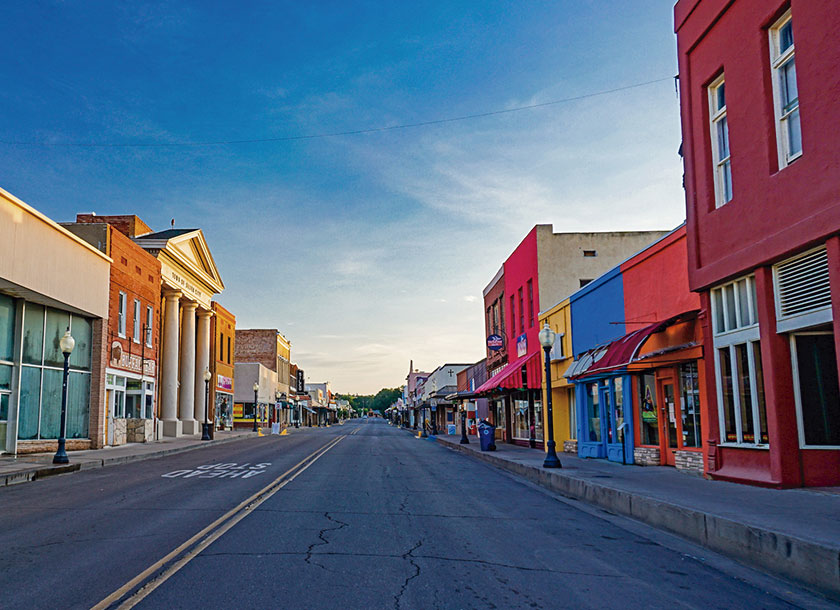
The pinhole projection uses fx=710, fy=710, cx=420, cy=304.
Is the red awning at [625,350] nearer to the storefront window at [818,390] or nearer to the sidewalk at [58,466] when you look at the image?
the storefront window at [818,390]

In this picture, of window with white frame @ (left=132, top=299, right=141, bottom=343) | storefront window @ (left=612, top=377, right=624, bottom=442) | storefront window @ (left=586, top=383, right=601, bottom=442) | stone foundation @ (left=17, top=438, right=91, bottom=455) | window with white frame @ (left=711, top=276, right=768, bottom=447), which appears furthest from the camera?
window with white frame @ (left=132, top=299, right=141, bottom=343)

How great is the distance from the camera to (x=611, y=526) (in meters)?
10.4

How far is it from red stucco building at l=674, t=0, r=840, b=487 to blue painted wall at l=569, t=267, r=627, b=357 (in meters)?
5.12

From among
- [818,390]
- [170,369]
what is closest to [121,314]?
[170,369]

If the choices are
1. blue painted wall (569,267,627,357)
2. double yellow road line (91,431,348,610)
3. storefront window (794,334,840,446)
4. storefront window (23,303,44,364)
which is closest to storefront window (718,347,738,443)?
storefront window (794,334,840,446)

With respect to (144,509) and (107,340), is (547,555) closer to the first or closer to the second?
(144,509)

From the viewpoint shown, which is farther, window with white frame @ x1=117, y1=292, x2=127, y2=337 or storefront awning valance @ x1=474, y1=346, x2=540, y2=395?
window with white frame @ x1=117, y1=292, x2=127, y2=337

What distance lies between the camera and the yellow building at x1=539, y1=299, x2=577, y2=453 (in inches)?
991

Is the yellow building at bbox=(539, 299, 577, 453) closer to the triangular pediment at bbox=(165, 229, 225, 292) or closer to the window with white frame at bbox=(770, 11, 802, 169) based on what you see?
the window with white frame at bbox=(770, 11, 802, 169)

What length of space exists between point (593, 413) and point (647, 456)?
4.42 metres

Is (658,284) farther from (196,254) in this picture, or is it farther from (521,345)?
(196,254)

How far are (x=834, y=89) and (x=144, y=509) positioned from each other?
40.2ft

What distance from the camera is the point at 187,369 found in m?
43.5

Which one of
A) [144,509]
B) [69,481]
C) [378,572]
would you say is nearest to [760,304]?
[378,572]
